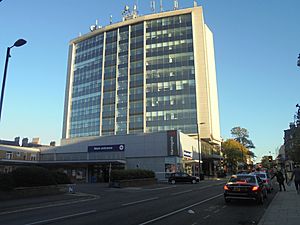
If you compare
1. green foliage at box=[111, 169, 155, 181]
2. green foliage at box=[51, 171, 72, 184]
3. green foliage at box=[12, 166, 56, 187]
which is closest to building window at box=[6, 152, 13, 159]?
green foliage at box=[111, 169, 155, 181]

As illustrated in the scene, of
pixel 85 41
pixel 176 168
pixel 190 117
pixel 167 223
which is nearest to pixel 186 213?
Result: pixel 167 223

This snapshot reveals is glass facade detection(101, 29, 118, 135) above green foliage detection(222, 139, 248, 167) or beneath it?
above

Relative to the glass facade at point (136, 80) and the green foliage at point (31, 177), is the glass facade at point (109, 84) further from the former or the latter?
the green foliage at point (31, 177)

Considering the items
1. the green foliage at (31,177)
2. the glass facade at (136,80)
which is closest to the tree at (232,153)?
the glass facade at (136,80)

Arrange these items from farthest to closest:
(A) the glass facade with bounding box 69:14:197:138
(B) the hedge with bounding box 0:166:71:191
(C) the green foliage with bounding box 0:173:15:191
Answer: (A) the glass facade with bounding box 69:14:197:138 → (B) the hedge with bounding box 0:166:71:191 → (C) the green foliage with bounding box 0:173:15:191

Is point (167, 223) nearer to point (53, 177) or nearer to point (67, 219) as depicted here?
point (67, 219)

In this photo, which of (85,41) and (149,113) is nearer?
(149,113)

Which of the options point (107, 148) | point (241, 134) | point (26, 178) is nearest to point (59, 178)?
point (26, 178)

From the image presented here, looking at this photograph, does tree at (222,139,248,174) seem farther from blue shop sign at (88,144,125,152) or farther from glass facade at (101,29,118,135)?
blue shop sign at (88,144,125,152)

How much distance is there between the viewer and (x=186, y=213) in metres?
→ 12.6

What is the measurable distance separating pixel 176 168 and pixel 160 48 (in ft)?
147

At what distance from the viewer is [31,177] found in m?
22.3

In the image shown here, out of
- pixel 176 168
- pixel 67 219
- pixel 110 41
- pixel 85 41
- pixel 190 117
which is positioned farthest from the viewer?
pixel 85 41

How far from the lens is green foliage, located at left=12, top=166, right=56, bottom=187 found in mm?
21609
